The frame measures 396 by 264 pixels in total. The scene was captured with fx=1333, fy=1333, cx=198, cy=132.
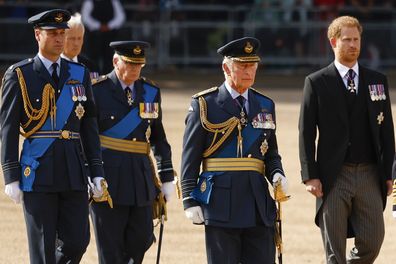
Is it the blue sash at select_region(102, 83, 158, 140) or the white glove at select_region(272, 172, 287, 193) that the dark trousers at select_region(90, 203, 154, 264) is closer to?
the blue sash at select_region(102, 83, 158, 140)

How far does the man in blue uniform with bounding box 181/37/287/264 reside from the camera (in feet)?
25.2

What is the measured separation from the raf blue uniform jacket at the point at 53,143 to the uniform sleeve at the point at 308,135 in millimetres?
1334

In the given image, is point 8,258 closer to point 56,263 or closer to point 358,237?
point 56,263

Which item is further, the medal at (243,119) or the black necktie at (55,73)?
the black necktie at (55,73)

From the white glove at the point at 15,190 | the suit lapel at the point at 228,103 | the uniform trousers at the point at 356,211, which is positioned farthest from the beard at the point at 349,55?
the white glove at the point at 15,190

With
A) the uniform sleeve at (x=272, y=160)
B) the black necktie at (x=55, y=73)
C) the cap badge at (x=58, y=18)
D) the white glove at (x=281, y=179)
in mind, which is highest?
the cap badge at (x=58, y=18)

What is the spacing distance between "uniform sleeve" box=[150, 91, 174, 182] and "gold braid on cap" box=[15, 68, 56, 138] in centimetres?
102

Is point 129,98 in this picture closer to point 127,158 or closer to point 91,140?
point 127,158

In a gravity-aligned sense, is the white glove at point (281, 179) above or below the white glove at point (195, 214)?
above

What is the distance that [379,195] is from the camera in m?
8.55

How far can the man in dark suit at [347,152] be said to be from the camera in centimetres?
848

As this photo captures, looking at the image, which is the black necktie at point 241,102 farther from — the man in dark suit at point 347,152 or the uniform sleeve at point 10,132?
the uniform sleeve at point 10,132

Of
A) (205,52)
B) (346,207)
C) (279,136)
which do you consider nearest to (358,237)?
(346,207)

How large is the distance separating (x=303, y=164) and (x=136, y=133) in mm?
1108
